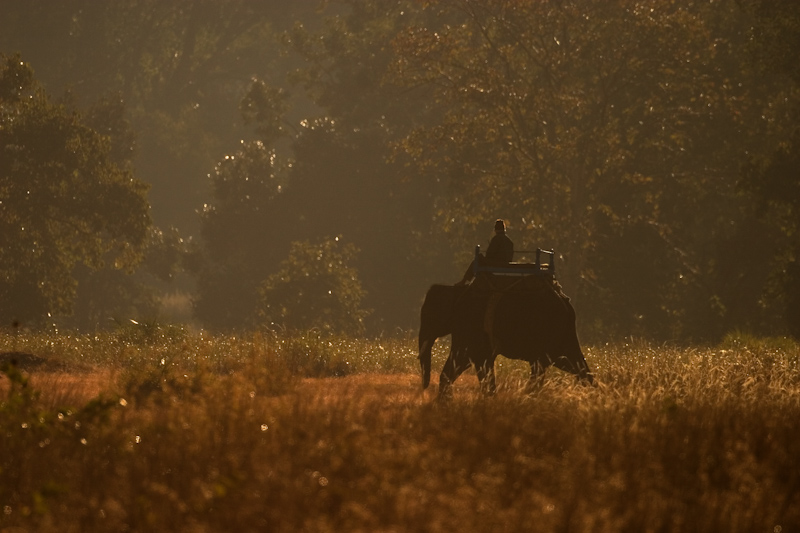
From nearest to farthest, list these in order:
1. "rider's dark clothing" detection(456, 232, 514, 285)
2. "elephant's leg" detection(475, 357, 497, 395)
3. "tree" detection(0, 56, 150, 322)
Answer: "elephant's leg" detection(475, 357, 497, 395) < "rider's dark clothing" detection(456, 232, 514, 285) < "tree" detection(0, 56, 150, 322)

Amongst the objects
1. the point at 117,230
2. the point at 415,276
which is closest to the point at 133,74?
the point at 415,276

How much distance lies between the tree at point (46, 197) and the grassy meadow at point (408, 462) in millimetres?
20351

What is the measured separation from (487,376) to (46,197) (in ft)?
71.6

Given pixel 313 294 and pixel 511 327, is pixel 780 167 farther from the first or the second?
pixel 313 294

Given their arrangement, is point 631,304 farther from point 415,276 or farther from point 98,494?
point 98,494

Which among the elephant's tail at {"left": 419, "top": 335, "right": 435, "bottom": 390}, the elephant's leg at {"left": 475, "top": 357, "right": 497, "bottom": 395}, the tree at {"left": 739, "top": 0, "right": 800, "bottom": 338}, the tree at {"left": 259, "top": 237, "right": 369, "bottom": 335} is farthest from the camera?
the tree at {"left": 259, "top": 237, "right": 369, "bottom": 335}

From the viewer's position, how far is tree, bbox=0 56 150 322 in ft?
98.9

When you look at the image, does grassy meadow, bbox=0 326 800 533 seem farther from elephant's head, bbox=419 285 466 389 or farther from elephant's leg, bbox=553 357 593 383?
elephant's head, bbox=419 285 466 389

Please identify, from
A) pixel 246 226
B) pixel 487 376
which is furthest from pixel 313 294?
pixel 487 376

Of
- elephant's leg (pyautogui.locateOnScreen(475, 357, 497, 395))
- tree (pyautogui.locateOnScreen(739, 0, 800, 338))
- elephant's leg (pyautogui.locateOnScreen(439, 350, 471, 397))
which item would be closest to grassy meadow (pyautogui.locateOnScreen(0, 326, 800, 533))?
elephant's leg (pyautogui.locateOnScreen(475, 357, 497, 395))

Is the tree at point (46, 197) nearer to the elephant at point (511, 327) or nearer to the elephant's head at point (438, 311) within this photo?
the elephant's head at point (438, 311)

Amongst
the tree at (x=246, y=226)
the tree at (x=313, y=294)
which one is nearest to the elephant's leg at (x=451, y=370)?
the tree at (x=313, y=294)

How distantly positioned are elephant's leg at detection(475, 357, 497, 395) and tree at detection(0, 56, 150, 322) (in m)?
20.6

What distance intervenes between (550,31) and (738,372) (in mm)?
15687
